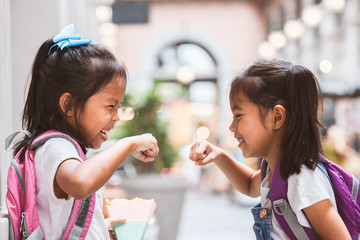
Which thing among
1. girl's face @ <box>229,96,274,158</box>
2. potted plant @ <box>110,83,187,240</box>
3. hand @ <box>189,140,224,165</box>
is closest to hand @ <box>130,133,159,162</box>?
hand @ <box>189,140,224,165</box>

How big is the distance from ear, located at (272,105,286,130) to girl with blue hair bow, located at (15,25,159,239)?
1.67 feet

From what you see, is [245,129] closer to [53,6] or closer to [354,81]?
[53,6]

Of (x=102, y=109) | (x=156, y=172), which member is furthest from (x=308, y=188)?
(x=156, y=172)

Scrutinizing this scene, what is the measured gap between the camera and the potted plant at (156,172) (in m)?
6.14

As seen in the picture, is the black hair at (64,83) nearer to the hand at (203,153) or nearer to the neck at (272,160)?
the hand at (203,153)

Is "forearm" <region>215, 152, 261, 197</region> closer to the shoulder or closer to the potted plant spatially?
the shoulder

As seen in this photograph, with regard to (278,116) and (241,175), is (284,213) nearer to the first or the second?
(278,116)

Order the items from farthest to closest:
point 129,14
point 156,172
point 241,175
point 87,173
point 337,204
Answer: point 129,14
point 156,172
point 241,175
point 337,204
point 87,173

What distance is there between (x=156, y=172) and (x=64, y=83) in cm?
506

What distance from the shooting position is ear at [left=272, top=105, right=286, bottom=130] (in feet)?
6.23

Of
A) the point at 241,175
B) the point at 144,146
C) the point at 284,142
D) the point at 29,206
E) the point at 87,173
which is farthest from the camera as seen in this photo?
the point at 241,175

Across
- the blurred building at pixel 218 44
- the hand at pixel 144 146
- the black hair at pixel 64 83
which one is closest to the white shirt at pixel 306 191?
the hand at pixel 144 146

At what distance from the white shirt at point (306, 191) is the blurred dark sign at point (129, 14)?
17923 millimetres

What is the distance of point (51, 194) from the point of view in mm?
1556
